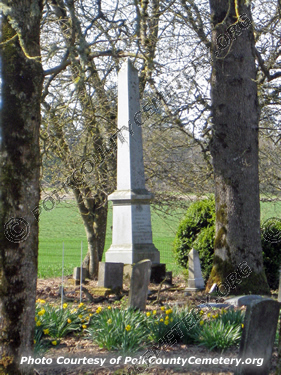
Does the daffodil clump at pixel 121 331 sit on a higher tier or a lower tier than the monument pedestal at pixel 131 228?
lower

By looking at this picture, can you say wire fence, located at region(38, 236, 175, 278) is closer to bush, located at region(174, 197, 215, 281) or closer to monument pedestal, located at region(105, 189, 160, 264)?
bush, located at region(174, 197, 215, 281)

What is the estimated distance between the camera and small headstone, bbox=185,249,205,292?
31.2 feet

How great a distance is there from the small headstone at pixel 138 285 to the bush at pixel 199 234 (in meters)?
4.57

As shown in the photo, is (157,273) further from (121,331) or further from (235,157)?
(121,331)

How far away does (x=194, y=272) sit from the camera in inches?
378

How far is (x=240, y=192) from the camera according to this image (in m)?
9.35

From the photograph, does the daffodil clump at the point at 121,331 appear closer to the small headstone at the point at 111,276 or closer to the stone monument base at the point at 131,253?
the small headstone at the point at 111,276

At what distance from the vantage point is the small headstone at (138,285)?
264 inches

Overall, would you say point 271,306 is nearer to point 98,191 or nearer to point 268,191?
point 98,191

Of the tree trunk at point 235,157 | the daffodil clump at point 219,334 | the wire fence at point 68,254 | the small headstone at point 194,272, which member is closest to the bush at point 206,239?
the small headstone at point 194,272

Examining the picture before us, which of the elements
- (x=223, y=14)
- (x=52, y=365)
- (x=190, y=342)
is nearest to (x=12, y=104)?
(x=52, y=365)

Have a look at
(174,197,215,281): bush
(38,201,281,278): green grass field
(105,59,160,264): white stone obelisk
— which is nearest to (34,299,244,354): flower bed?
(105,59,160,264): white stone obelisk

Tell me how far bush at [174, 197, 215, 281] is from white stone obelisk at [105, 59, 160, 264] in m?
1.84

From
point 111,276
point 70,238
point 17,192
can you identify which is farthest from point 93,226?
point 70,238
